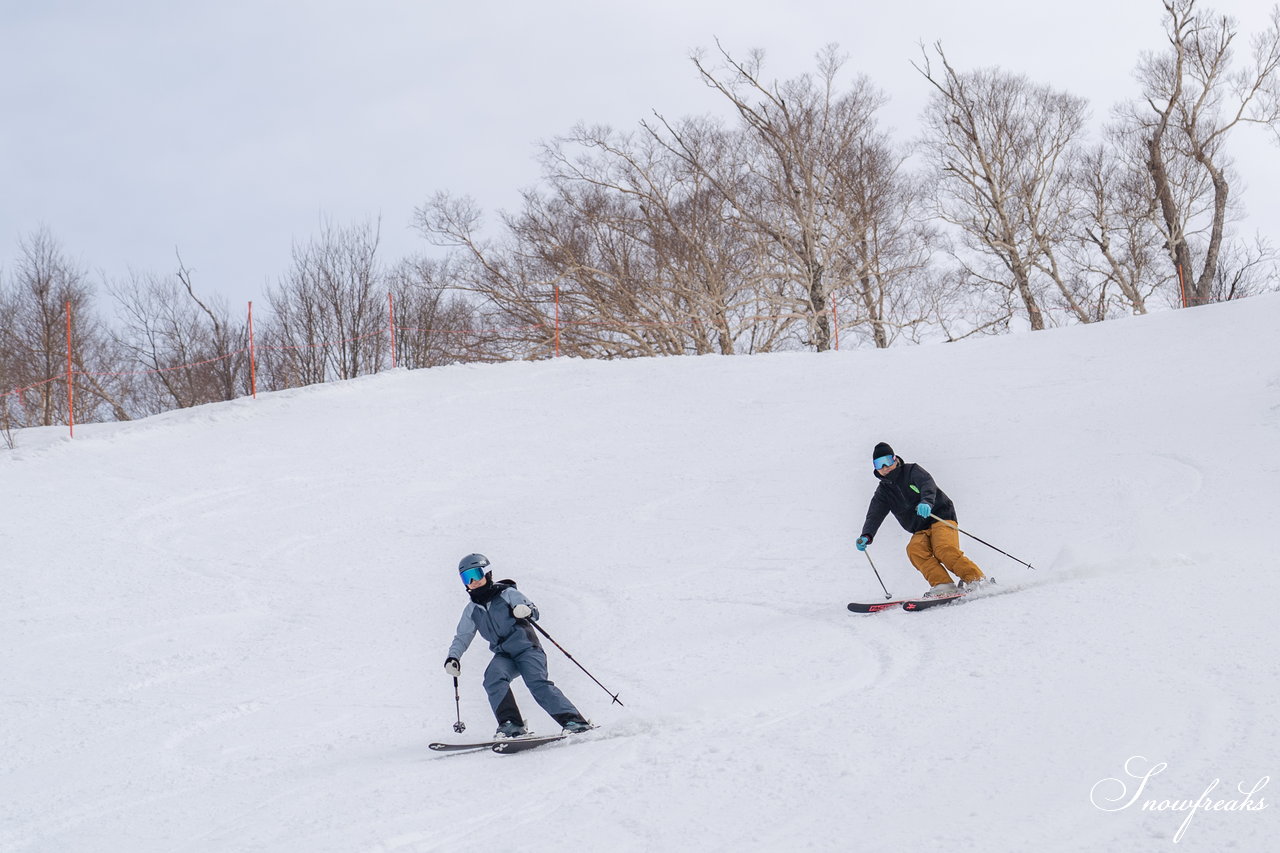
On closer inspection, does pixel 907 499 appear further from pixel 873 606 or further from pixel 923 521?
pixel 873 606

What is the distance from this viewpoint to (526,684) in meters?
6.04

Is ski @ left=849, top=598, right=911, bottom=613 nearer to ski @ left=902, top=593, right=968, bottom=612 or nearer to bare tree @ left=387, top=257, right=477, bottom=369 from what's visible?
ski @ left=902, top=593, right=968, bottom=612

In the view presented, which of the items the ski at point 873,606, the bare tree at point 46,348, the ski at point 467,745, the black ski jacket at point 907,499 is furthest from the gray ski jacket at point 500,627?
the bare tree at point 46,348

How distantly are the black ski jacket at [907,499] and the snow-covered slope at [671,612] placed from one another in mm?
649

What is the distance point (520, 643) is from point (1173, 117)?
93.0 feet

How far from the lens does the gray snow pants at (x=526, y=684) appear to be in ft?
19.2

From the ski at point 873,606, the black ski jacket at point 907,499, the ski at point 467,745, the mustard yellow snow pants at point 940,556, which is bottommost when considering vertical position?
the ski at point 467,745

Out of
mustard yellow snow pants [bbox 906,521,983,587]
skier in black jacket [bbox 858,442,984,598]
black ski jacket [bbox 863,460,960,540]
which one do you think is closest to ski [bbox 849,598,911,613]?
skier in black jacket [bbox 858,442,984,598]

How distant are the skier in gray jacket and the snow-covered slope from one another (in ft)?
1.27

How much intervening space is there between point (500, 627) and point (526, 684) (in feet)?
1.35

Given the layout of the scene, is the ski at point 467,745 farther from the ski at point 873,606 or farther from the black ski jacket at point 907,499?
the black ski jacket at point 907,499

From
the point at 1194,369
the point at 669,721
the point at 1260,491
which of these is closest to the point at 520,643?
the point at 669,721

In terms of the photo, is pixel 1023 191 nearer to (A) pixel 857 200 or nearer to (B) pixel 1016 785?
(A) pixel 857 200

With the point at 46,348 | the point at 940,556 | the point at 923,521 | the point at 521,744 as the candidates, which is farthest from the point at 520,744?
the point at 46,348
